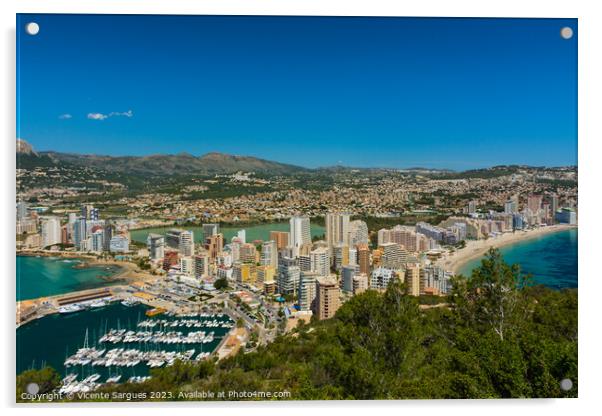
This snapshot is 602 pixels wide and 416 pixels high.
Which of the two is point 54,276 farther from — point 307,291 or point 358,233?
point 358,233

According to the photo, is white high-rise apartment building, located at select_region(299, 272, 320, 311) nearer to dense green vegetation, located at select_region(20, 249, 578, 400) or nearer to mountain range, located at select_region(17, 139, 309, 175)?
dense green vegetation, located at select_region(20, 249, 578, 400)

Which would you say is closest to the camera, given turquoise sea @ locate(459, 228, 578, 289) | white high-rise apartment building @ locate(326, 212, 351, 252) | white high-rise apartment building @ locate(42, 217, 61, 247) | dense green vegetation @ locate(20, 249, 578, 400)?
dense green vegetation @ locate(20, 249, 578, 400)

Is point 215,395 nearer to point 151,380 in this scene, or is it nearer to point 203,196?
point 151,380

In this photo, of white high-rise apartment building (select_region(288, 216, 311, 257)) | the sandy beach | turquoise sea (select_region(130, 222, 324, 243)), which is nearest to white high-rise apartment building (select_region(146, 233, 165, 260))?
turquoise sea (select_region(130, 222, 324, 243))

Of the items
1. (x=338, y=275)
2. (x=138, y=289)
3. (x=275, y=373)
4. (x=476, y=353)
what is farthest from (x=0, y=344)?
(x=476, y=353)
